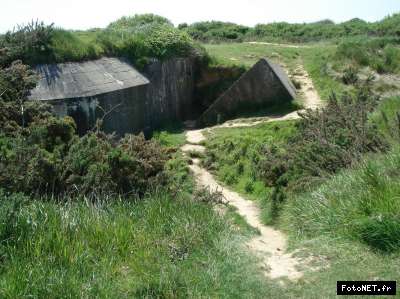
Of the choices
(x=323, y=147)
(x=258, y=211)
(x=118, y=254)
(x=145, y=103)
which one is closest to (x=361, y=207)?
(x=323, y=147)

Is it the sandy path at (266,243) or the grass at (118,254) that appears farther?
the sandy path at (266,243)

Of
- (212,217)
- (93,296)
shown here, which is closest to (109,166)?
(212,217)

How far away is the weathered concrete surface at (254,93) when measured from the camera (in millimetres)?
16672

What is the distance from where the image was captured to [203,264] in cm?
656

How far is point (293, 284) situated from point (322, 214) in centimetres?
165

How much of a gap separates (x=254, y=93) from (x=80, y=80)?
523cm

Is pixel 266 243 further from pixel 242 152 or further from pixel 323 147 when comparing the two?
pixel 242 152

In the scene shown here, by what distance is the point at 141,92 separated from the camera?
16.5 m

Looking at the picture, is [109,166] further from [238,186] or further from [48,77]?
[48,77]

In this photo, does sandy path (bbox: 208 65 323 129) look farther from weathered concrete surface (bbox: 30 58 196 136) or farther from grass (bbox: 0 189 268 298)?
grass (bbox: 0 189 268 298)

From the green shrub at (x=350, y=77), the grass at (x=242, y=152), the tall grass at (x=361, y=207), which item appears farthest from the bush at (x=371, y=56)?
the tall grass at (x=361, y=207)

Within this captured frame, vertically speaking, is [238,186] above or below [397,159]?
below

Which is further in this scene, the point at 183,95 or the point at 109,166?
the point at 183,95

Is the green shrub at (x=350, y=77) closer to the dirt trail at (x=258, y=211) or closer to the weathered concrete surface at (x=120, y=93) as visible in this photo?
the dirt trail at (x=258, y=211)
